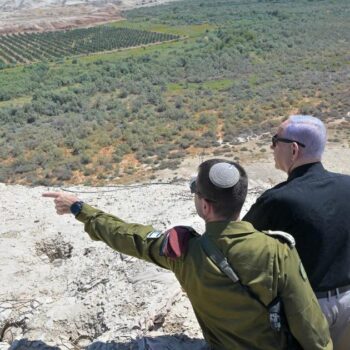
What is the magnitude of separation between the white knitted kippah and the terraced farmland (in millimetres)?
48982

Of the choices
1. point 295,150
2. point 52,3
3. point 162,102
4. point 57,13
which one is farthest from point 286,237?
point 52,3

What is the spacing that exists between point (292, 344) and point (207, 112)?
68.2 ft

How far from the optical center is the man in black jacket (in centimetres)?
271

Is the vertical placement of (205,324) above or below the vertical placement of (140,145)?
above

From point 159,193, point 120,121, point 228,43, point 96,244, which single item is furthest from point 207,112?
point 228,43

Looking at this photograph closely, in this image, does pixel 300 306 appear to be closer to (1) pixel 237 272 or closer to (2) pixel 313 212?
(1) pixel 237 272

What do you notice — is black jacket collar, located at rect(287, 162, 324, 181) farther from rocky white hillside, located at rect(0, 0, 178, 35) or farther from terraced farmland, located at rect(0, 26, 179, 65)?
rocky white hillside, located at rect(0, 0, 178, 35)

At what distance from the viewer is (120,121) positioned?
22297 mm

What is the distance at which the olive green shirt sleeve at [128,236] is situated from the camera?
2574 mm

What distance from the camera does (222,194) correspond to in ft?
7.53

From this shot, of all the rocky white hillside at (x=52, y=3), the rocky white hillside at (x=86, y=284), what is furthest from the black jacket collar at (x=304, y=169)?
the rocky white hillside at (x=52, y=3)

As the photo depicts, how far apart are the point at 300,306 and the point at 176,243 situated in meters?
0.67

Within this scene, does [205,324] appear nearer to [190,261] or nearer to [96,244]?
[190,261]

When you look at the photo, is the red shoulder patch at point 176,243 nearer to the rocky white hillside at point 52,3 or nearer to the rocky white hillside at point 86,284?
the rocky white hillside at point 86,284
